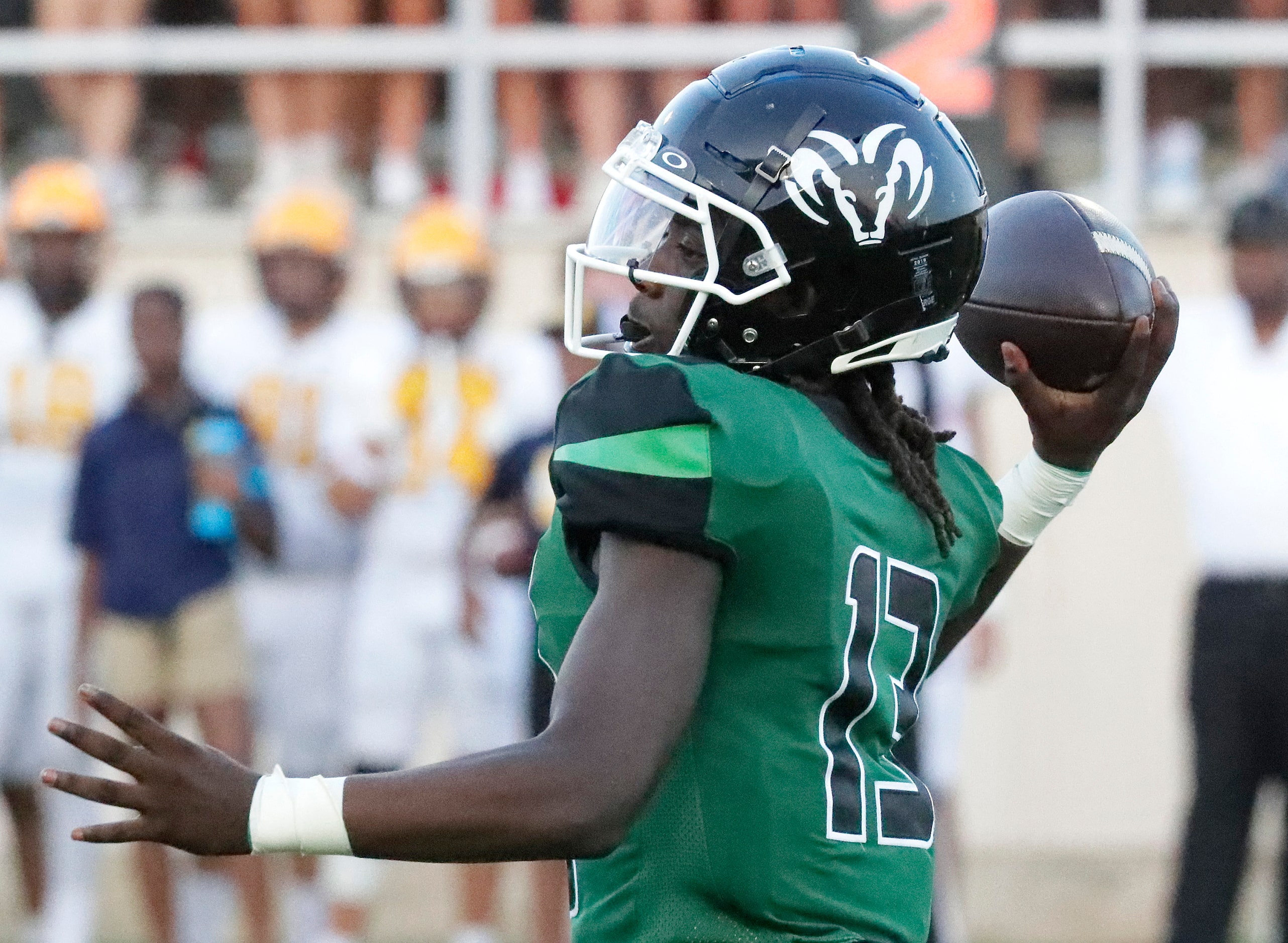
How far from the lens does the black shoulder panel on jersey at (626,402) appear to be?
6.25 ft

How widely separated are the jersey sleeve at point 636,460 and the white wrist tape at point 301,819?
0.35m

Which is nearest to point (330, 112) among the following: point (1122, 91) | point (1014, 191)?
point (1014, 191)

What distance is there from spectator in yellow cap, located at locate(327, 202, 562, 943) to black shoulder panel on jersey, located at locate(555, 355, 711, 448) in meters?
3.74

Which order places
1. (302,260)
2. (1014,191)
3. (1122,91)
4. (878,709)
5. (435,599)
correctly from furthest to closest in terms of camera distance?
(1122,91)
(1014,191)
(302,260)
(435,599)
(878,709)

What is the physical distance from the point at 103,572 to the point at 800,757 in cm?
414

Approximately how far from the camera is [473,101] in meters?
7.44

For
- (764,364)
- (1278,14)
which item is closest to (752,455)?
(764,364)

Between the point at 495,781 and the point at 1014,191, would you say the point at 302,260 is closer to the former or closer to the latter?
A: the point at 1014,191

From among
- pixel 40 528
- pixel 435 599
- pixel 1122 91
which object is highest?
pixel 1122 91

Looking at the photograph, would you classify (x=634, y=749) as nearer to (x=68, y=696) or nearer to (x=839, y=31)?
(x=68, y=696)

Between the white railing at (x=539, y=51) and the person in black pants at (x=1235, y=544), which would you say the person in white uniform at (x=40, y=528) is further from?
the person in black pants at (x=1235, y=544)

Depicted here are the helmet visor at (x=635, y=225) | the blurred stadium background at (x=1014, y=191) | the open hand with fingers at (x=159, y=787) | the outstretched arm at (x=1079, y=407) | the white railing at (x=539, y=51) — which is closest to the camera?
the open hand with fingers at (x=159, y=787)

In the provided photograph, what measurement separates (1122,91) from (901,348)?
549 cm

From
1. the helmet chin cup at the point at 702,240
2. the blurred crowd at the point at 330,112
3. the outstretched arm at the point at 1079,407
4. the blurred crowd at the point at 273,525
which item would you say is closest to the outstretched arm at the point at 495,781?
the helmet chin cup at the point at 702,240
